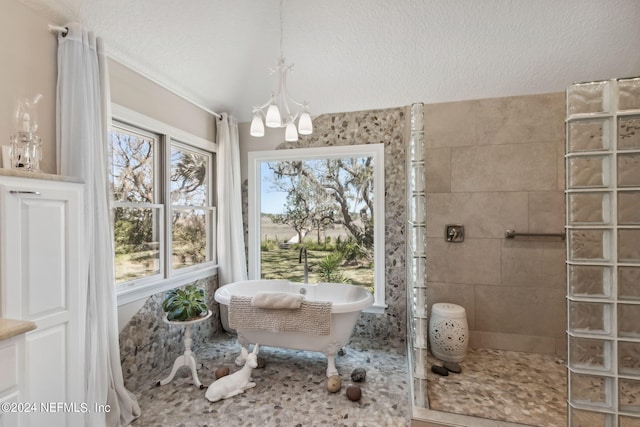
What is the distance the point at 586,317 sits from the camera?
1.41 metres

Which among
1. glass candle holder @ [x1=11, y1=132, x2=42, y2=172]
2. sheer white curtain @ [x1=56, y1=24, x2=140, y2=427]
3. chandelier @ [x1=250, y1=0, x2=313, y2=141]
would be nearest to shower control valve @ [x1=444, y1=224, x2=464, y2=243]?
chandelier @ [x1=250, y1=0, x2=313, y2=141]

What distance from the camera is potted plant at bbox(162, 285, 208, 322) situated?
7.87 ft

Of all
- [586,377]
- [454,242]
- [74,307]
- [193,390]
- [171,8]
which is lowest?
[193,390]

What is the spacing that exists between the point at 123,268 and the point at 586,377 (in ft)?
10.1

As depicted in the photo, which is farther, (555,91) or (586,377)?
(555,91)

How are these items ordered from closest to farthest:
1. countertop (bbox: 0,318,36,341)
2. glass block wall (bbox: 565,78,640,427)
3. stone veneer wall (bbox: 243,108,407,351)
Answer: countertop (bbox: 0,318,36,341)
glass block wall (bbox: 565,78,640,427)
stone veneer wall (bbox: 243,108,407,351)

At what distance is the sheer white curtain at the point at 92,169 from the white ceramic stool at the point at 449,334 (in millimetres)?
2513

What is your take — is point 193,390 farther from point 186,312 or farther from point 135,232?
point 135,232

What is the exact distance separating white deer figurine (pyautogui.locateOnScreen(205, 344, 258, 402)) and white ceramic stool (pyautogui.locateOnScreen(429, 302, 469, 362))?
168 centimetres

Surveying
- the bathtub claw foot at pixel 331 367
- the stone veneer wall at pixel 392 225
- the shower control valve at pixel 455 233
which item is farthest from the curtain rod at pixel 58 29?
the shower control valve at pixel 455 233

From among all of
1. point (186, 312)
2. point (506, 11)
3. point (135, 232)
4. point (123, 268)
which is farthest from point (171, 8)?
point (506, 11)

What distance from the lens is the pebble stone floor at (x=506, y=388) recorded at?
201cm

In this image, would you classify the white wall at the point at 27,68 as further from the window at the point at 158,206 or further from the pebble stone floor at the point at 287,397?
the pebble stone floor at the point at 287,397

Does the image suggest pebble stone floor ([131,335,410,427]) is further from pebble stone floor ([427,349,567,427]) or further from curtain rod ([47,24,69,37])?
curtain rod ([47,24,69,37])
